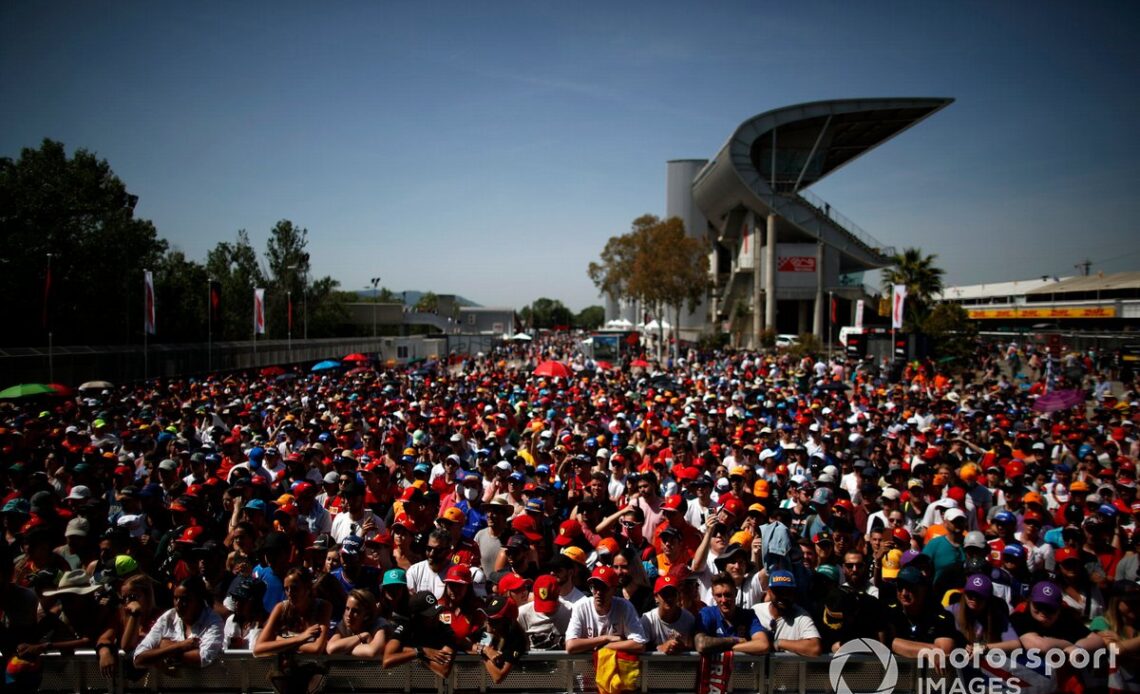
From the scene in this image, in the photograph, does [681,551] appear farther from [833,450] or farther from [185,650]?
[833,450]

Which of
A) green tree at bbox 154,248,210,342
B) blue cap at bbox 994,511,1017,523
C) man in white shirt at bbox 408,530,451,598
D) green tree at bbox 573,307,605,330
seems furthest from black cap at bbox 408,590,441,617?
green tree at bbox 573,307,605,330

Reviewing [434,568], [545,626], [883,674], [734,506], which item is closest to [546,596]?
[545,626]

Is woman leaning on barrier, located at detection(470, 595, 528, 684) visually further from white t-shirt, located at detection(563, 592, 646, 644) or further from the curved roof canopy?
the curved roof canopy

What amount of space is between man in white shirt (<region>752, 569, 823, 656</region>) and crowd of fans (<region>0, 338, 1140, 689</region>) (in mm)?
14

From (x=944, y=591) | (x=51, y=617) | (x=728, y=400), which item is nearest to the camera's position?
(x=51, y=617)

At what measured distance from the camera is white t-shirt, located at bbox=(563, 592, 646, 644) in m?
3.52

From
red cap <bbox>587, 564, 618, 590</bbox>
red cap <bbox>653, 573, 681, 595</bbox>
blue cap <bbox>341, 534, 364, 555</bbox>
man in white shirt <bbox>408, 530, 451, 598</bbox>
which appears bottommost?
man in white shirt <bbox>408, 530, 451, 598</bbox>

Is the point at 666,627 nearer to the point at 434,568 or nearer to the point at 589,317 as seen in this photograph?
the point at 434,568

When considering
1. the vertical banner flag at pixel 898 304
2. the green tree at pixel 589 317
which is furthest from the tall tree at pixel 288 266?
the green tree at pixel 589 317

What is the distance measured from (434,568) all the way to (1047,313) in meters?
62.0

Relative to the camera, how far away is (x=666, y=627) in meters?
3.58

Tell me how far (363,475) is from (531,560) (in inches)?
138

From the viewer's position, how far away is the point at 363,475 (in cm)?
718

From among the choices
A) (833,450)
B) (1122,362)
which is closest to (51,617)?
(833,450)
